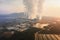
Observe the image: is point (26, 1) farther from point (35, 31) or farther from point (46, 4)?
point (35, 31)

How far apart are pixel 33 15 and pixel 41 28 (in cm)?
22

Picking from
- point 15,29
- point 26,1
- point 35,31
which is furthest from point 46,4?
point 15,29

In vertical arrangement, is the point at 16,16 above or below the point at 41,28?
above

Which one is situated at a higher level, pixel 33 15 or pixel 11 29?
pixel 33 15

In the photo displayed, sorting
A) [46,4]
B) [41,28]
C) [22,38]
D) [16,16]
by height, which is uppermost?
[46,4]

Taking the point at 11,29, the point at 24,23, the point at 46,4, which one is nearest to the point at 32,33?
the point at 24,23

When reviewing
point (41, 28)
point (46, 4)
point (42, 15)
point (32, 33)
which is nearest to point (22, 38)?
A: point (32, 33)

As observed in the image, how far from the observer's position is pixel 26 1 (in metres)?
2.04

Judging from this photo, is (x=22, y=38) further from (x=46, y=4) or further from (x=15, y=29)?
(x=46, y=4)

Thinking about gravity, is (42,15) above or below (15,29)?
above

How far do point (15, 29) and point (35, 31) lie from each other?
298 mm

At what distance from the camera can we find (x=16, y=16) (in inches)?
80.8

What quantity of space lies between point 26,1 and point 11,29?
0.47 meters

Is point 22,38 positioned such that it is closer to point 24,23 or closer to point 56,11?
point 24,23
